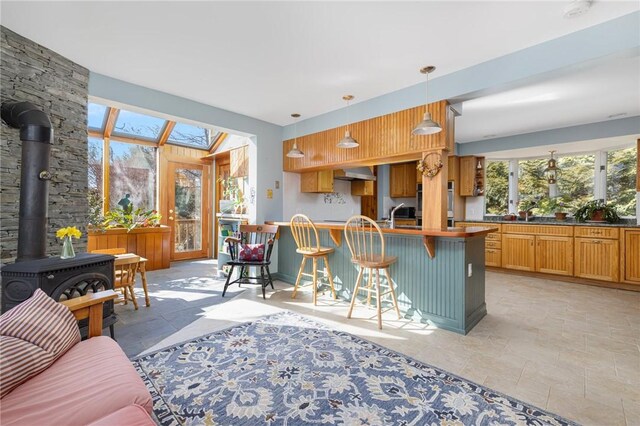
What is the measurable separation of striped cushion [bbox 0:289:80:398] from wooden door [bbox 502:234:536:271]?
5875 mm

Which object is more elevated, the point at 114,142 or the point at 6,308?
the point at 114,142

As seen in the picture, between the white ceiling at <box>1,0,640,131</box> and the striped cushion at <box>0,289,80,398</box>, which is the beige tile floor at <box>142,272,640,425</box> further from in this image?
the white ceiling at <box>1,0,640,131</box>

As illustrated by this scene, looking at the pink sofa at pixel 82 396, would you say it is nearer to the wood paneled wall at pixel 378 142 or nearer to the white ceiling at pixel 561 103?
the wood paneled wall at pixel 378 142

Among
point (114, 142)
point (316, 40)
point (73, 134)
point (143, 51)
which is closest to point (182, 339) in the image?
point (73, 134)

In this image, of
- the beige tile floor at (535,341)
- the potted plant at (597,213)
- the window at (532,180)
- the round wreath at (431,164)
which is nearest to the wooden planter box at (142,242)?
the beige tile floor at (535,341)

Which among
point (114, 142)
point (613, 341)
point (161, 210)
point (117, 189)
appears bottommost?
point (613, 341)

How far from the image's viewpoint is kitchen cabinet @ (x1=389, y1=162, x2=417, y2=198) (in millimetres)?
6582

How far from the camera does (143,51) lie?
265cm

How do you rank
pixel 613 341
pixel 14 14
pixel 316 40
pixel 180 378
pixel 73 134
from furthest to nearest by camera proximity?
pixel 73 134 < pixel 613 341 < pixel 316 40 < pixel 14 14 < pixel 180 378

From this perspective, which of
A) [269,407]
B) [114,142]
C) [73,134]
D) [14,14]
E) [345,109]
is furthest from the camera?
[114,142]

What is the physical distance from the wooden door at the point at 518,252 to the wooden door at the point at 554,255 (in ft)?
0.27

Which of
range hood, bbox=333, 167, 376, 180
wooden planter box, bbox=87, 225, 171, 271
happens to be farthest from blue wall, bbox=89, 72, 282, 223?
wooden planter box, bbox=87, 225, 171, 271

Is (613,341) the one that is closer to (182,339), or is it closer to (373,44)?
(373,44)

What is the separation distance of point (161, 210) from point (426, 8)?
5705 mm
